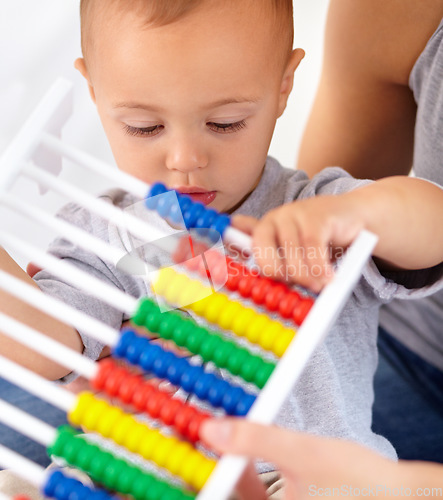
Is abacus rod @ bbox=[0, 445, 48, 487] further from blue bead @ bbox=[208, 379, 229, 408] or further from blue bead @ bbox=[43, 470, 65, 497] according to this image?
blue bead @ bbox=[208, 379, 229, 408]

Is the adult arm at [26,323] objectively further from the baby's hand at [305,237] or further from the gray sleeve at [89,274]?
the baby's hand at [305,237]

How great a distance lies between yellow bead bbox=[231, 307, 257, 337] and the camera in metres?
0.50

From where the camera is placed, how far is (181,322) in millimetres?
508

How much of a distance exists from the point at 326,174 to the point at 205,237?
26cm

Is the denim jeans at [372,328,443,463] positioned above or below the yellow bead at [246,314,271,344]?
above

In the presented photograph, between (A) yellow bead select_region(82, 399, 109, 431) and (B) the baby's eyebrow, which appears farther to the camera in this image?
(B) the baby's eyebrow

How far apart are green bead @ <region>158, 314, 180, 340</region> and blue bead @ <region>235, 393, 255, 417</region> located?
8 cm

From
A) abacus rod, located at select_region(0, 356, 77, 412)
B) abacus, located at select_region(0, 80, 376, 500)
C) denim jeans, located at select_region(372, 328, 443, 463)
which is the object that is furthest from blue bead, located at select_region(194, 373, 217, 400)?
denim jeans, located at select_region(372, 328, 443, 463)

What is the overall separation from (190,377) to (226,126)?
327 mm

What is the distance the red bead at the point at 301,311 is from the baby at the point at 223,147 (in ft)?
0.13

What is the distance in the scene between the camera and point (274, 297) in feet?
1.67

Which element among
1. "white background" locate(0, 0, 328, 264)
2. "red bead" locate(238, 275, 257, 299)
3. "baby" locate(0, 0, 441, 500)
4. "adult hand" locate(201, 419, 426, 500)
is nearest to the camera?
"adult hand" locate(201, 419, 426, 500)

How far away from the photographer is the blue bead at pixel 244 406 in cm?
47

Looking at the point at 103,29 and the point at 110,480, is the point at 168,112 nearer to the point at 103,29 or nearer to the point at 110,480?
the point at 103,29
